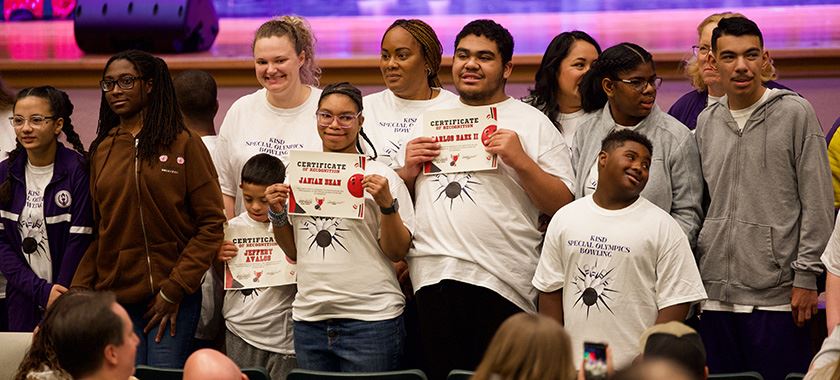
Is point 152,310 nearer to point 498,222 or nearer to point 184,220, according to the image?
point 184,220

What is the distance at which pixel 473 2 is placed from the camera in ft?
23.1

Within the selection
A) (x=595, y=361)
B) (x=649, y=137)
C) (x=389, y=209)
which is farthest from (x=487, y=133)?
(x=595, y=361)

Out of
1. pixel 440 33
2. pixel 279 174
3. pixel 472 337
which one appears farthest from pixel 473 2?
pixel 472 337

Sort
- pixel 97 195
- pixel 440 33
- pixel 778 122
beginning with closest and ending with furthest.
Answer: pixel 778 122 < pixel 97 195 < pixel 440 33

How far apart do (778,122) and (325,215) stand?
1622mm

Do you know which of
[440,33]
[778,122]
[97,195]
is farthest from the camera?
[440,33]

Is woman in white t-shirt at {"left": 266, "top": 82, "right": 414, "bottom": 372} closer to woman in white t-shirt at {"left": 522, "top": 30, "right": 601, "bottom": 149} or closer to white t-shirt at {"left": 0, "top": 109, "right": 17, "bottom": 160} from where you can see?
woman in white t-shirt at {"left": 522, "top": 30, "right": 601, "bottom": 149}

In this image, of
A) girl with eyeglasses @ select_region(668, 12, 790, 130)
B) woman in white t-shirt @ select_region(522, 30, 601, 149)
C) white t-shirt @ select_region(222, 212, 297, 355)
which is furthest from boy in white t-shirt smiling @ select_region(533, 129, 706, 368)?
white t-shirt @ select_region(222, 212, 297, 355)

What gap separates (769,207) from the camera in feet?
12.8

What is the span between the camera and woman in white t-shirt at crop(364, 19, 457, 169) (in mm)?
4254

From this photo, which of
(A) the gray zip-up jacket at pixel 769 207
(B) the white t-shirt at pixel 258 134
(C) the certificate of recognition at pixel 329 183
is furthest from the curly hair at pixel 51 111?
(A) the gray zip-up jacket at pixel 769 207

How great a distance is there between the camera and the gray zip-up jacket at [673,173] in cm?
391

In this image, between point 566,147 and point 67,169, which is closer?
point 566,147

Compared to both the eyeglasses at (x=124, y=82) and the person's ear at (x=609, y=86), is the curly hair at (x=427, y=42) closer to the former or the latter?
the person's ear at (x=609, y=86)
